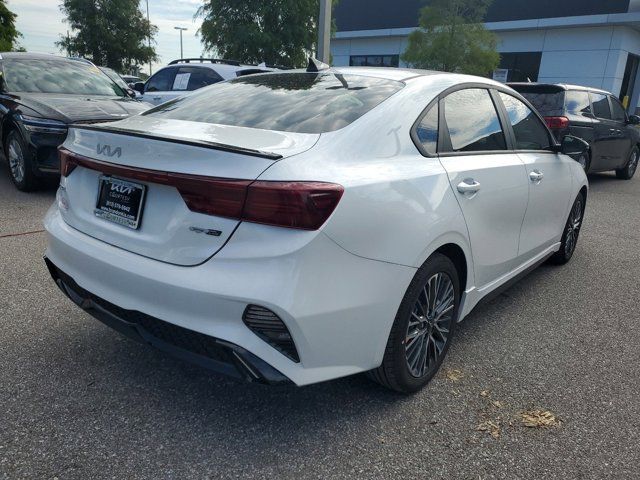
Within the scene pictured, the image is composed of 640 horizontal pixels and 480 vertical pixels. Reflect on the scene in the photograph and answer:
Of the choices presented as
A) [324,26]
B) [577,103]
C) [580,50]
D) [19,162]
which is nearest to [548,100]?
[577,103]

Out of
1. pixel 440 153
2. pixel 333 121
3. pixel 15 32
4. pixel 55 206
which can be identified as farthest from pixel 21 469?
pixel 15 32

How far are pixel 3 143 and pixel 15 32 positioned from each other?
28159mm

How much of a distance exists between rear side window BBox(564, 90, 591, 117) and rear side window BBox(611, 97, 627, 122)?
1.15 m

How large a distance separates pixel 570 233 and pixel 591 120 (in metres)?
5.34

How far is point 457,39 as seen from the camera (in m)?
20.2

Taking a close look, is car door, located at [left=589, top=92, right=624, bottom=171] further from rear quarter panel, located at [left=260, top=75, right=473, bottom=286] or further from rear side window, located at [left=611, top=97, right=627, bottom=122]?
rear quarter panel, located at [left=260, top=75, right=473, bottom=286]

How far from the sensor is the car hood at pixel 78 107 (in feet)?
20.3

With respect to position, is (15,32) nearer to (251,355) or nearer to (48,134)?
(48,134)

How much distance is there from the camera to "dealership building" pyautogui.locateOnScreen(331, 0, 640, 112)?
2517 cm

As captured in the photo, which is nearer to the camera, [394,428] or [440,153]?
[394,428]

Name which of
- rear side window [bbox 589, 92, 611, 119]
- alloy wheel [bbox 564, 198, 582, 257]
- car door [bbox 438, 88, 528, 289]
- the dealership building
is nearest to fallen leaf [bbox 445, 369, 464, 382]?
car door [bbox 438, 88, 528, 289]

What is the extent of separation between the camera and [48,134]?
613cm

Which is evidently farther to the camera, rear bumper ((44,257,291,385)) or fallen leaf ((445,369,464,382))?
fallen leaf ((445,369,464,382))

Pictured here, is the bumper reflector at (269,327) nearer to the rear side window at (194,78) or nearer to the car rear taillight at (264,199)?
the car rear taillight at (264,199)
